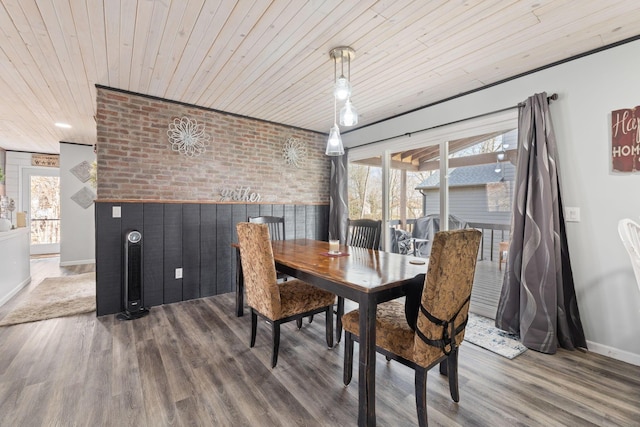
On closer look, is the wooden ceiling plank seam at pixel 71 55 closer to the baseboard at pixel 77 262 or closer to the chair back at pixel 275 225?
the chair back at pixel 275 225

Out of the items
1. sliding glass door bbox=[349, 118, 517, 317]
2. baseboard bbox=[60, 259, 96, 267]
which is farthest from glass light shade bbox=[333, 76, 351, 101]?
baseboard bbox=[60, 259, 96, 267]

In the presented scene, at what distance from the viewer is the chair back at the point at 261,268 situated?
2.04 metres

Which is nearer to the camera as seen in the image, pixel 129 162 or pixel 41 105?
pixel 129 162

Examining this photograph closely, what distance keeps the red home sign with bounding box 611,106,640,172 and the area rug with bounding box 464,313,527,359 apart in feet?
5.23

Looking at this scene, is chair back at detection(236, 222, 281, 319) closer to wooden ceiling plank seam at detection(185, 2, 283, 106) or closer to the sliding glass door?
wooden ceiling plank seam at detection(185, 2, 283, 106)

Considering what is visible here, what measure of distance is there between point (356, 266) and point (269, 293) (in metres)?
0.64

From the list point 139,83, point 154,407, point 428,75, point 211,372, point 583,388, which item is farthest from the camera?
point 139,83

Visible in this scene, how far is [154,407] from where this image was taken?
169cm

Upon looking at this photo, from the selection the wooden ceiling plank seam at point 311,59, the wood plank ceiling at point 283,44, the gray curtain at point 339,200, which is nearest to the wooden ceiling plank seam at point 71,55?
the wood plank ceiling at point 283,44

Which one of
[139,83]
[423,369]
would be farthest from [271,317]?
[139,83]

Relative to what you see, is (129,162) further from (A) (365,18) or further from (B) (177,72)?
(A) (365,18)

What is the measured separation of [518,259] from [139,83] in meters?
4.03

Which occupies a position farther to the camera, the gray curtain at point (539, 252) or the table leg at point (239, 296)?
the table leg at point (239, 296)

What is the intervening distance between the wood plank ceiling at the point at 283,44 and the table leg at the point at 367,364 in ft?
5.97
